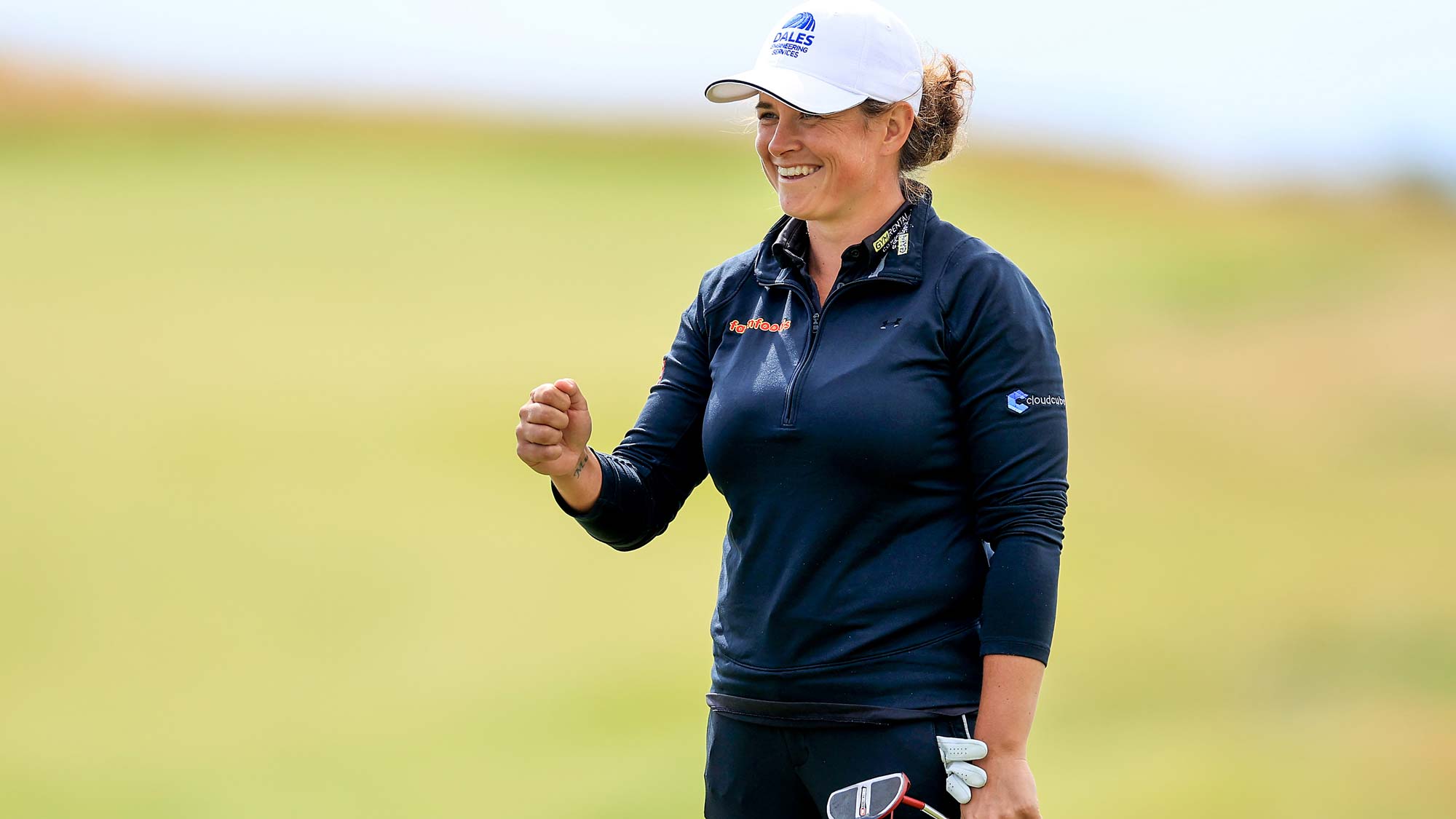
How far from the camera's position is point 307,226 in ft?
14.5

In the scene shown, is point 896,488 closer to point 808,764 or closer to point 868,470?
point 868,470

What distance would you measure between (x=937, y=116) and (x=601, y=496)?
63 centimetres

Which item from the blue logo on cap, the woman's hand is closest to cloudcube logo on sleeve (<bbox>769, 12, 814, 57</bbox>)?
the blue logo on cap

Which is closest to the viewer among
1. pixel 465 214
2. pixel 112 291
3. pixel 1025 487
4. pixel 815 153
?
pixel 1025 487

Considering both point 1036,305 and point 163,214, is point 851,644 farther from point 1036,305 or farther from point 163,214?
point 163,214

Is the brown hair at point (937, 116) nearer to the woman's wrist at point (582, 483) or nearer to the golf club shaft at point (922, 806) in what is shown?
the woman's wrist at point (582, 483)

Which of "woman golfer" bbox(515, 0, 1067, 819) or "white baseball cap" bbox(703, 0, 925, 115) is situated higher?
"white baseball cap" bbox(703, 0, 925, 115)

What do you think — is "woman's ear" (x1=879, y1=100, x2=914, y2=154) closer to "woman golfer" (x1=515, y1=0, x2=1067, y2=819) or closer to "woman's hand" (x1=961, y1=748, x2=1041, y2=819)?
"woman golfer" (x1=515, y1=0, x2=1067, y2=819)

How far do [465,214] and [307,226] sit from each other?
55cm

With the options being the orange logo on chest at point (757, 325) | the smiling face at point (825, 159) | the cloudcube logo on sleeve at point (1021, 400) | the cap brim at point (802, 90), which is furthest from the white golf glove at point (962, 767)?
the cap brim at point (802, 90)

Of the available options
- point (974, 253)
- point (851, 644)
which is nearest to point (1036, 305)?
point (974, 253)

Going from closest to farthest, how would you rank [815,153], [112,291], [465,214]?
[815,153], [112,291], [465,214]

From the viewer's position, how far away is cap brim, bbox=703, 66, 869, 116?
57.9 inches

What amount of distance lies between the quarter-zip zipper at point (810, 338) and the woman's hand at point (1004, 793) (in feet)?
1.38
